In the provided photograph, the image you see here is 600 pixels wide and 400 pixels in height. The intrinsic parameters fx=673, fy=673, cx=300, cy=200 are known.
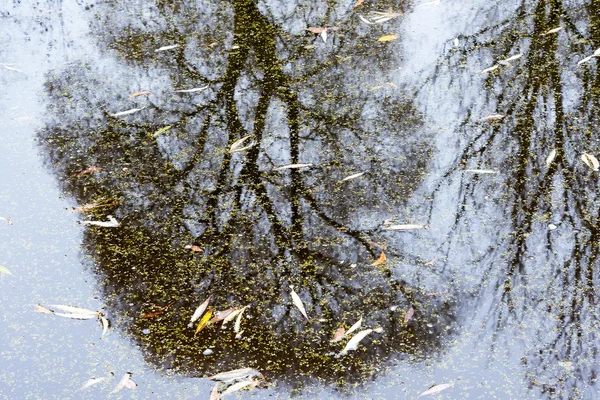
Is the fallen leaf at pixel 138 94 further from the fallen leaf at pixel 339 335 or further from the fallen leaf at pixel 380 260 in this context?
the fallen leaf at pixel 339 335

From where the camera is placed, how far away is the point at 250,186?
8.81 ft

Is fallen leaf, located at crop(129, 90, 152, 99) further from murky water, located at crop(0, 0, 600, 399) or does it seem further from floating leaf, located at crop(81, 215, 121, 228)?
floating leaf, located at crop(81, 215, 121, 228)

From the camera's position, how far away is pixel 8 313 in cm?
222

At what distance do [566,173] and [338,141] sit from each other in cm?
93

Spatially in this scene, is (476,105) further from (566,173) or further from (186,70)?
(186,70)

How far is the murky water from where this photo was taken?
1988 millimetres

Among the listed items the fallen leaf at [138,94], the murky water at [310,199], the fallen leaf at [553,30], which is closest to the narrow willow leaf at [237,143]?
the murky water at [310,199]

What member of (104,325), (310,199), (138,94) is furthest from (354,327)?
(138,94)

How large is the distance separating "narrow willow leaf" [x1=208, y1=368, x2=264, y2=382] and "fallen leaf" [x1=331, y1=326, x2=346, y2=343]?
248mm

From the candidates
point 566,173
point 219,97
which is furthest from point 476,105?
point 219,97

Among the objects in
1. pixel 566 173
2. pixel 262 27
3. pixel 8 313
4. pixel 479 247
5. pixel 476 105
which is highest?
pixel 262 27

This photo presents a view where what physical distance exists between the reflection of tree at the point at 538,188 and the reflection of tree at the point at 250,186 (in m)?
0.27

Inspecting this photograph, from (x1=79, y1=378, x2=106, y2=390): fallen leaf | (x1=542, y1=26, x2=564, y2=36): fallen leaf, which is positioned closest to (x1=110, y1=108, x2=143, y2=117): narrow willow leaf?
(x1=79, y1=378, x2=106, y2=390): fallen leaf

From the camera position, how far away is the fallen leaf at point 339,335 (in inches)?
79.7
